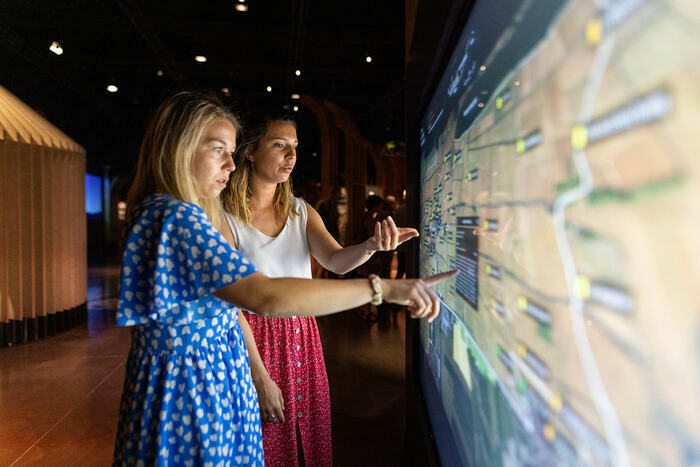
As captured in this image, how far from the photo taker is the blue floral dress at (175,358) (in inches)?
Answer: 43.4

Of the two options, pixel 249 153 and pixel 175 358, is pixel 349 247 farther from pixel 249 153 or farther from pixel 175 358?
pixel 175 358

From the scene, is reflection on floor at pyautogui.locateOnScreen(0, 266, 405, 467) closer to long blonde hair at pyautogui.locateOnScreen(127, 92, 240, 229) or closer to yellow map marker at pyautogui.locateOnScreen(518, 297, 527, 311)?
long blonde hair at pyautogui.locateOnScreen(127, 92, 240, 229)

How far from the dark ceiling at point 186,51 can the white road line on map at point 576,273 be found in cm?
539

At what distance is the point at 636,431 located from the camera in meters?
0.44

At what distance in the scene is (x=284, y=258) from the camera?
1.94 metres

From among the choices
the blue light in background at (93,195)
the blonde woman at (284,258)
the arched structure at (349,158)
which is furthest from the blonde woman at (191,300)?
the blue light in background at (93,195)

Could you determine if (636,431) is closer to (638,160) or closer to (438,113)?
(638,160)

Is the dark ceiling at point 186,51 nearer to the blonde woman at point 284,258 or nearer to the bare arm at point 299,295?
the blonde woman at point 284,258

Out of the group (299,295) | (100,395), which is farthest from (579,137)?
(100,395)

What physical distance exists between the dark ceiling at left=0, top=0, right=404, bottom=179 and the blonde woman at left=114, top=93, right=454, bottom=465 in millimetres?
4442

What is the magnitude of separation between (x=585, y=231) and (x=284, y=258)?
4.96ft

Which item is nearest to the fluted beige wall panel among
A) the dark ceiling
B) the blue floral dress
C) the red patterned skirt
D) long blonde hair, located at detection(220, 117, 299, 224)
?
the dark ceiling

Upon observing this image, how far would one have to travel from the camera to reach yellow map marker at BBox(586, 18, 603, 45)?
0.48 metres

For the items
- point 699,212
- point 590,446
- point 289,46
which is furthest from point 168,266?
point 289,46
